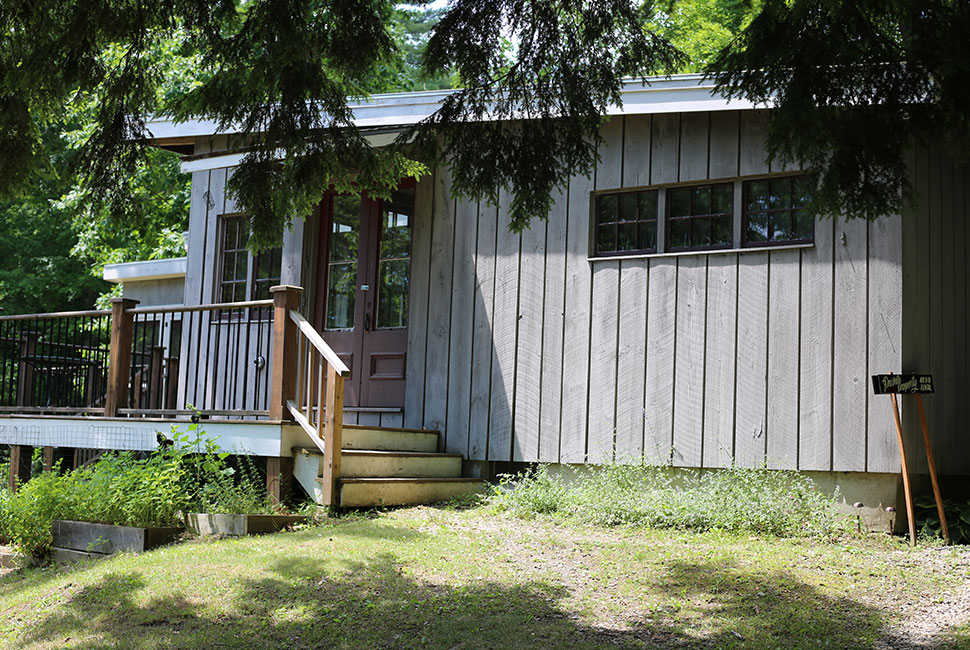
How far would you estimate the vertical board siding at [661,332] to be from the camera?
720cm

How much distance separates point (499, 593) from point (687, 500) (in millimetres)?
2306

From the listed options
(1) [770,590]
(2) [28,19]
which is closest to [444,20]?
(2) [28,19]

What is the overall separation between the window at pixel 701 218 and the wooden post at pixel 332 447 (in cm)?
257

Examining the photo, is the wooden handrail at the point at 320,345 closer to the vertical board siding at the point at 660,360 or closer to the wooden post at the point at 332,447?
the wooden post at the point at 332,447

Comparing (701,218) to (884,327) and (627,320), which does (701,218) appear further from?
(884,327)

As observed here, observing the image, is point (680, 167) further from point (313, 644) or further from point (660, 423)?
point (313, 644)

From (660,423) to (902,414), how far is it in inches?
70.3

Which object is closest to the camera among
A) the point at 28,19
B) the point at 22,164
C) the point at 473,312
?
the point at 28,19

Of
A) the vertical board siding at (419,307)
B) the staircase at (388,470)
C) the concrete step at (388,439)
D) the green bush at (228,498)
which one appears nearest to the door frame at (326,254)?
the vertical board siding at (419,307)

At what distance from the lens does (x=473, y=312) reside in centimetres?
880

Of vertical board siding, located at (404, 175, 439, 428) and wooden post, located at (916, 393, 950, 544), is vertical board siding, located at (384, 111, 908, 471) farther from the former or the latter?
wooden post, located at (916, 393, 950, 544)

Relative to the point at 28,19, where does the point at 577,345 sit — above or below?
below

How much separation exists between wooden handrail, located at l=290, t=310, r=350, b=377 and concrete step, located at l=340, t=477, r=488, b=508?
83 cm

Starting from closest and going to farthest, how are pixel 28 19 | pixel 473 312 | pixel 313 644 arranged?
pixel 313 644 → pixel 28 19 → pixel 473 312
